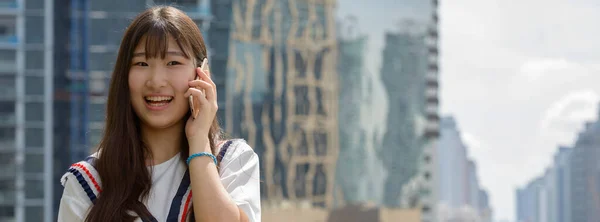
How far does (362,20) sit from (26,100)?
33.6 feet

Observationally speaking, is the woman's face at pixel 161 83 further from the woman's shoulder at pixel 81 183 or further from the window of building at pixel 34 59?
the window of building at pixel 34 59

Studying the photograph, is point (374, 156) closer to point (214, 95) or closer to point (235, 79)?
point (235, 79)

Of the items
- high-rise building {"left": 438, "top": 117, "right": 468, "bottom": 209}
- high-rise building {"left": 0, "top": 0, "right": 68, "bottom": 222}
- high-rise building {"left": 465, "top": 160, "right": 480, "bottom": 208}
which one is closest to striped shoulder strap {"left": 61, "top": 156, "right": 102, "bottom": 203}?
high-rise building {"left": 0, "top": 0, "right": 68, "bottom": 222}

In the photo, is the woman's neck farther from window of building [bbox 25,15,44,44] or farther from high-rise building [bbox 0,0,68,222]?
window of building [bbox 25,15,44,44]

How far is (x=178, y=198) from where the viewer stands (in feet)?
4.70

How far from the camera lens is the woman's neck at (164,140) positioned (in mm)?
1478

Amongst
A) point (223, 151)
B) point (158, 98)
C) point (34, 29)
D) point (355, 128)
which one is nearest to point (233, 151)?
point (223, 151)

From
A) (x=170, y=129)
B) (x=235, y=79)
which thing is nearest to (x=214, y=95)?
(x=170, y=129)

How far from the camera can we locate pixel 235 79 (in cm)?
2516

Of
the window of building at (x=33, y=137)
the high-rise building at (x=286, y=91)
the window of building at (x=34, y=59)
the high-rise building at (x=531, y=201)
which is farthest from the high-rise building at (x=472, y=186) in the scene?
the window of building at (x=34, y=59)

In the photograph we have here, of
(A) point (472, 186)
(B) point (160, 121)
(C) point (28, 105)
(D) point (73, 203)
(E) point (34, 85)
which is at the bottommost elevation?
(A) point (472, 186)

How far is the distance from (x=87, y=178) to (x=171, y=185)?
0.35 ft

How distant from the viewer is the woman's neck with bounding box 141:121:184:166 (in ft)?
4.85

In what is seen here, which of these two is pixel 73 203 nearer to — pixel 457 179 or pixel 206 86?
pixel 206 86
